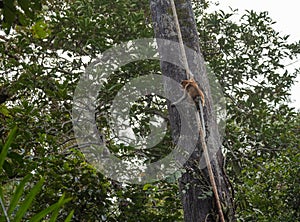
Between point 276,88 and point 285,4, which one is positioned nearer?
point 276,88

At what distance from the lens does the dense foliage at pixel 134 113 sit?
6.52 feet

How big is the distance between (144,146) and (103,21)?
78 cm

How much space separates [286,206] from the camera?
206 cm

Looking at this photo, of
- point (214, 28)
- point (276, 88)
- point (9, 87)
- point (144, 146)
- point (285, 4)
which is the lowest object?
point (144, 146)

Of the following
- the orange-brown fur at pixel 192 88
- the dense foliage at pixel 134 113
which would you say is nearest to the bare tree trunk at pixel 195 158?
the orange-brown fur at pixel 192 88

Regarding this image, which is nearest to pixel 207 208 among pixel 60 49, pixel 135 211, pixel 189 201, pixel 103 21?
pixel 189 201

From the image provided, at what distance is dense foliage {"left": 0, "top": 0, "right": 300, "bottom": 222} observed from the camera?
1.99m

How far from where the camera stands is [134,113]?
2.54 m

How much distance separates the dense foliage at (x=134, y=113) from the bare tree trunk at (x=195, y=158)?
0.39 meters

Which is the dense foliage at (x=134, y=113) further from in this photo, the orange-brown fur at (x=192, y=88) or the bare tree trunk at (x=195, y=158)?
the orange-brown fur at (x=192, y=88)

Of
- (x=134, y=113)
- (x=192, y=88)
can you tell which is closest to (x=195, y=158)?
(x=192, y=88)

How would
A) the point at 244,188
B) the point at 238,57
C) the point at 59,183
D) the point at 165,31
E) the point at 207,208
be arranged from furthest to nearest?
the point at 238,57 → the point at 244,188 → the point at 59,183 → the point at 165,31 → the point at 207,208

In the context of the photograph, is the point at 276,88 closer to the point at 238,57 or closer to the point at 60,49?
the point at 238,57

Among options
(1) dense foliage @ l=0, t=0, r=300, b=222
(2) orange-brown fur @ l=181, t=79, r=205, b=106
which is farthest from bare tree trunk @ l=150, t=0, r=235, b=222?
(1) dense foliage @ l=0, t=0, r=300, b=222
